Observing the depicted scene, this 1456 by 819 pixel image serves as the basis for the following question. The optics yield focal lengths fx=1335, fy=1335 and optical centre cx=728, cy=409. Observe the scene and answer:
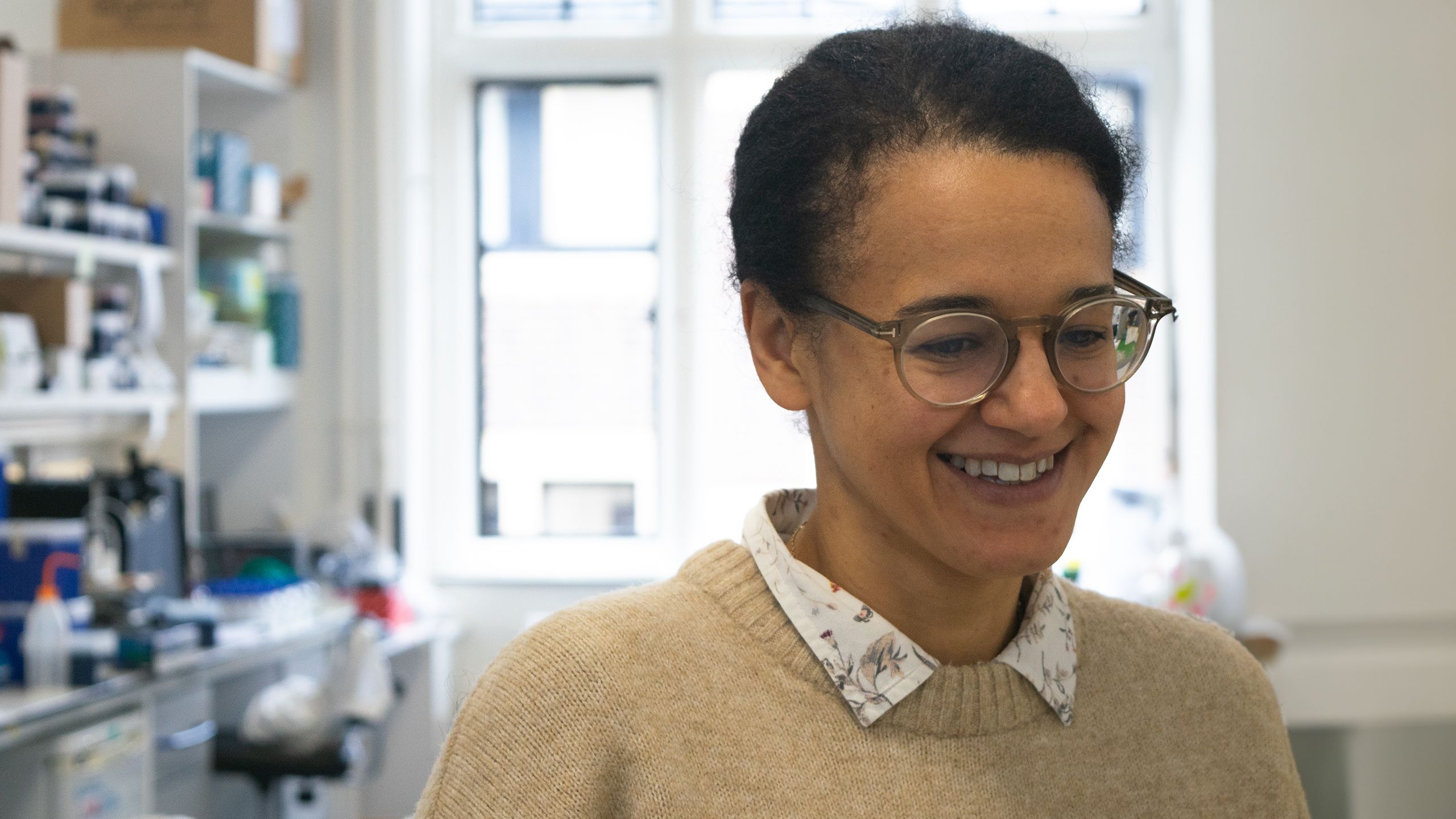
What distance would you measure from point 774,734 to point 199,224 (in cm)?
310

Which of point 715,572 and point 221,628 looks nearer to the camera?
point 715,572

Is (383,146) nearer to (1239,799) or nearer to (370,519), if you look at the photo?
(370,519)

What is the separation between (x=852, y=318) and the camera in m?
0.89

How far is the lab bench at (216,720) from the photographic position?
2.39 meters

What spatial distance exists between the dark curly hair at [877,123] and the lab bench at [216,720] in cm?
134

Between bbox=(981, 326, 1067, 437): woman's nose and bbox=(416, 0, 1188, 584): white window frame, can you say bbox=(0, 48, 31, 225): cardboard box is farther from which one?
bbox=(981, 326, 1067, 437): woman's nose

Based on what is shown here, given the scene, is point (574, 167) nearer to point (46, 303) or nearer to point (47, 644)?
point (46, 303)

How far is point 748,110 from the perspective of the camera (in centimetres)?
104

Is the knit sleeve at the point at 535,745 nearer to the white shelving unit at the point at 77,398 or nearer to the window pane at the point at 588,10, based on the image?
the white shelving unit at the point at 77,398

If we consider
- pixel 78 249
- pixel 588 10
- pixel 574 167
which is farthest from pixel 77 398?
pixel 588 10

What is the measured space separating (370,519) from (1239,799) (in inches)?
134

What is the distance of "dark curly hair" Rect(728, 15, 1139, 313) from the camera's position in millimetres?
885

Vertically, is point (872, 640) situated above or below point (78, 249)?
below

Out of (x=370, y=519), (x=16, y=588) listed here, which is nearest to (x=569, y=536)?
(x=370, y=519)
